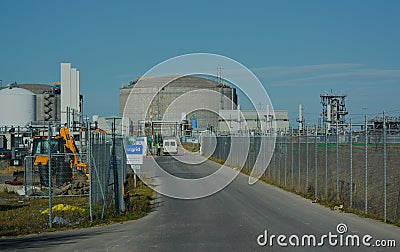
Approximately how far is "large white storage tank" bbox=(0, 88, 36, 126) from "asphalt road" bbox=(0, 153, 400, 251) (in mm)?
48481

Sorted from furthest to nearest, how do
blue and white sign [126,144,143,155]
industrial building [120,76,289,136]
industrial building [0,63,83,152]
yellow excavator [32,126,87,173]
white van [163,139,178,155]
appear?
industrial building [120,76,289,136], white van [163,139,178,155], industrial building [0,63,83,152], yellow excavator [32,126,87,173], blue and white sign [126,144,143,155]

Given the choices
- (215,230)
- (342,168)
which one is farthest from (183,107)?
(215,230)

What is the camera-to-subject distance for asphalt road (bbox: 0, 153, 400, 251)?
11.3 metres

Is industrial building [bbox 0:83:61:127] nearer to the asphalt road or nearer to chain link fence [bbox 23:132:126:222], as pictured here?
chain link fence [bbox 23:132:126:222]

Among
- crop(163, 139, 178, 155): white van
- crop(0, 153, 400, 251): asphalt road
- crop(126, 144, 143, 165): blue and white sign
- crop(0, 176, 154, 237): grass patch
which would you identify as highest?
crop(126, 144, 143, 165): blue and white sign

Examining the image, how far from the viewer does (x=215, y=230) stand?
1316 centimetres

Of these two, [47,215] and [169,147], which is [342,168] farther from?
[169,147]

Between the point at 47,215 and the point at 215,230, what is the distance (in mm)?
6400

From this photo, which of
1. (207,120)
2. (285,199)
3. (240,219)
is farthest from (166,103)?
(240,219)

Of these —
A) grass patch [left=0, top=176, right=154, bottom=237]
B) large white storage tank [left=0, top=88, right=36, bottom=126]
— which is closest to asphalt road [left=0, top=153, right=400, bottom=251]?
grass patch [left=0, top=176, right=154, bottom=237]

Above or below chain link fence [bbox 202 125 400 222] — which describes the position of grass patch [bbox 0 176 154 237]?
below

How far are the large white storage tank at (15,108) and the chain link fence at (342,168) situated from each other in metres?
36.8

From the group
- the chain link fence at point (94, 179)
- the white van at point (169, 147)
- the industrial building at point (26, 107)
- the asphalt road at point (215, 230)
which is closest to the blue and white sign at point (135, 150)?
the chain link fence at point (94, 179)

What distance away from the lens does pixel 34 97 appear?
6631 cm
